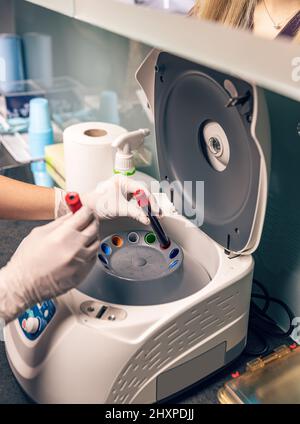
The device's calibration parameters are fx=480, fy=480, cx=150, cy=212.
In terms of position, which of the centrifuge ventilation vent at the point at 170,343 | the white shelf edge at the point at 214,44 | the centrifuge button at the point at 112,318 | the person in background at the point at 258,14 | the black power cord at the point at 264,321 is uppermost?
the white shelf edge at the point at 214,44

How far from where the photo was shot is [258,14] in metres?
0.96

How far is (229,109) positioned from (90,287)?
1.36 ft

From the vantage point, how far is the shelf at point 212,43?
0.47 m

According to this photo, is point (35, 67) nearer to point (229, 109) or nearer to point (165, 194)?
point (165, 194)

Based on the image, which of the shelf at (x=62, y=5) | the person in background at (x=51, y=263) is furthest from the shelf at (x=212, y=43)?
the person in background at (x=51, y=263)

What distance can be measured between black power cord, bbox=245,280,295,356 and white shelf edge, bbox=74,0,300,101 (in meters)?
0.63

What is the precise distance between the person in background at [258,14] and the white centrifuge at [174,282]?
0.57ft

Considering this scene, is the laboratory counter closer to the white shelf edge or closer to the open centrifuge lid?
the open centrifuge lid

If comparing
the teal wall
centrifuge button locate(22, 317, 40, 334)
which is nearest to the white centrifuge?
centrifuge button locate(22, 317, 40, 334)

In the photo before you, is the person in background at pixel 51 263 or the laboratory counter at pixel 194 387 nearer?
the person in background at pixel 51 263

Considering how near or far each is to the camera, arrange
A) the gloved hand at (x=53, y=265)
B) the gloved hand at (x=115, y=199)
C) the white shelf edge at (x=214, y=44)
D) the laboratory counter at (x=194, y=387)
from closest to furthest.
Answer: the white shelf edge at (x=214, y=44) < the gloved hand at (x=53, y=265) < the laboratory counter at (x=194, y=387) < the gloved hand at (x=115, y=199)

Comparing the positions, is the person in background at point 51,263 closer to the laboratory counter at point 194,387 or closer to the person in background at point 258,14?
the laboratory counter at point 194,387

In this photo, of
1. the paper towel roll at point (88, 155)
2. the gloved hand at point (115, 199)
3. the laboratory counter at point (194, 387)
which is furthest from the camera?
the paper towel roll at point (88, 155)

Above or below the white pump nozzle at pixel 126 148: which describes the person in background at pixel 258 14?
above
